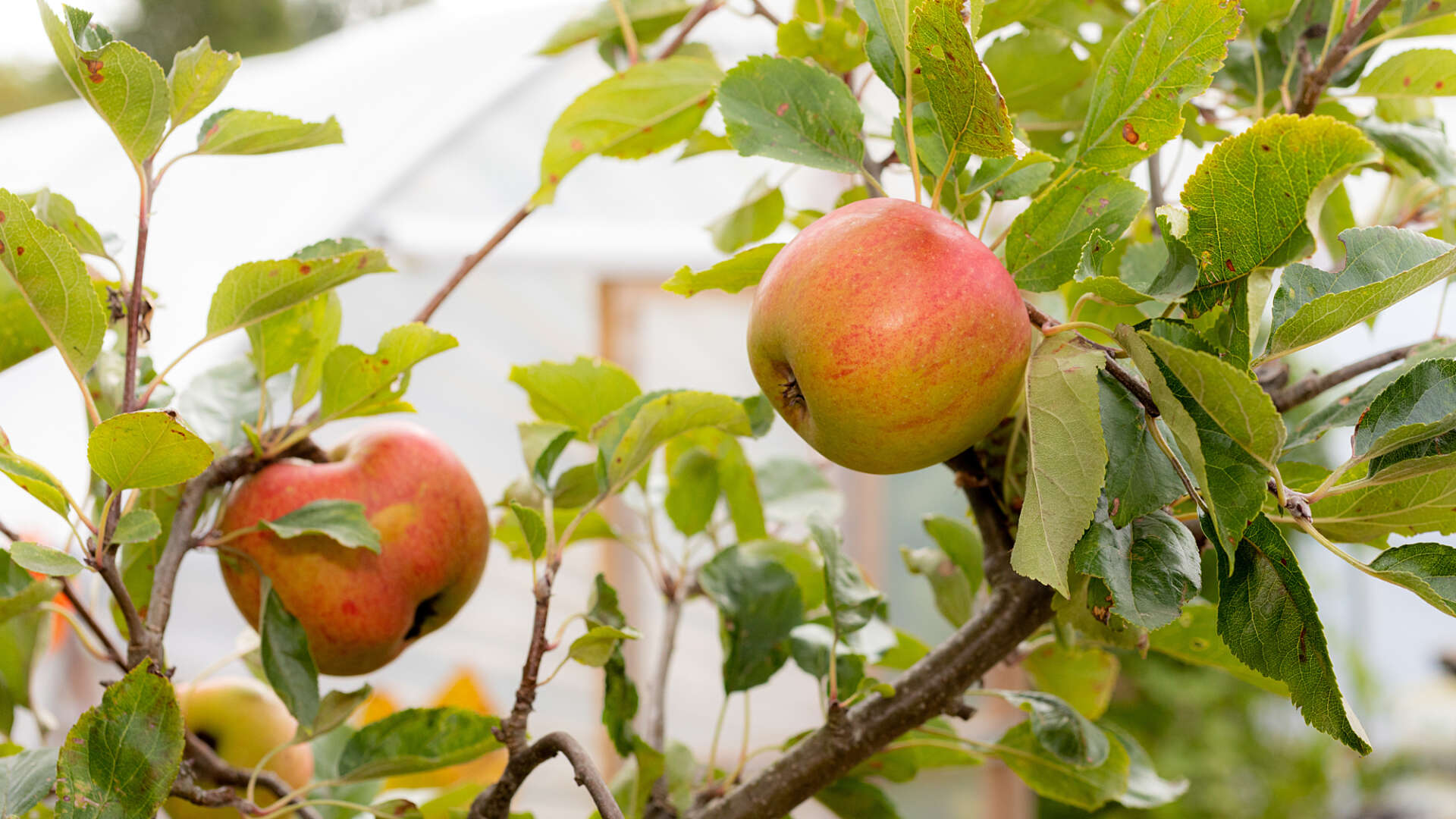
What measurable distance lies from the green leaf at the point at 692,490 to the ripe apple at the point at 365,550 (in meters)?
0.11

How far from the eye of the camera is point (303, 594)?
0.41 m

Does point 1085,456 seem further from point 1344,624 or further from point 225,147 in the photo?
point 1344,624

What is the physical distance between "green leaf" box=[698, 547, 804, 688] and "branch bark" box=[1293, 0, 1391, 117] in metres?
0.29

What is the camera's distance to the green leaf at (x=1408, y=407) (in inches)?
10.2

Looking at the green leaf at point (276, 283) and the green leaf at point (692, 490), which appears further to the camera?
the green leaf at point (692, 490)

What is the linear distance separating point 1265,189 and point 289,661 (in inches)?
14.0

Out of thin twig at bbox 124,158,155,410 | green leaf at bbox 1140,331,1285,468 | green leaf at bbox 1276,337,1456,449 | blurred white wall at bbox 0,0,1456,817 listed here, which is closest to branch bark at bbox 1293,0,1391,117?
green leaf at bbox 1276,337,1456,449

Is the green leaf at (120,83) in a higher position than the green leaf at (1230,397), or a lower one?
higher

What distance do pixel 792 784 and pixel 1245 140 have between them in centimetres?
27

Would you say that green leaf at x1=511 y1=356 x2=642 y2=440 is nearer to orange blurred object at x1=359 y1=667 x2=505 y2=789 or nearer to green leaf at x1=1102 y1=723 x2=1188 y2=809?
orange blurred object at x1=359 y1=667 x2=505 y2=789

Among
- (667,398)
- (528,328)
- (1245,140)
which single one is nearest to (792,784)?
(667,398)

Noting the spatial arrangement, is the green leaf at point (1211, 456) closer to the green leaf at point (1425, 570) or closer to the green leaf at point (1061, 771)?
the green leaf at point (1425, 570)

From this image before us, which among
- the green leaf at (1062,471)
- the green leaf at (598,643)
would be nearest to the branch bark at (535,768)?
the green leaf at (598,643)

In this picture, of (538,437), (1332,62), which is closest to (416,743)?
(538,437)
